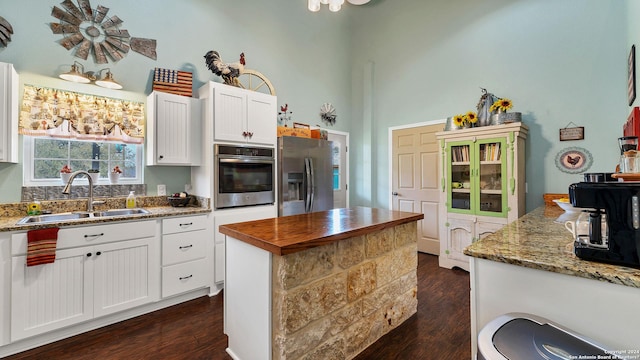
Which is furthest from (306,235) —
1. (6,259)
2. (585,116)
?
(585,116)

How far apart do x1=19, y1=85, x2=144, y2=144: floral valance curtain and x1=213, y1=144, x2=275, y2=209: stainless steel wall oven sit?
0.92 metres

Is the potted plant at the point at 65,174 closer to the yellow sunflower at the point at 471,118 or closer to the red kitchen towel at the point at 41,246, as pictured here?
the red kitchen towel at the point at 41,246

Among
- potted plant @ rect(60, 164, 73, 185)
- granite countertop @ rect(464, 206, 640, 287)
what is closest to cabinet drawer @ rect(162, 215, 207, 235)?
potted plant @ rect(60, 164, 73, 185)

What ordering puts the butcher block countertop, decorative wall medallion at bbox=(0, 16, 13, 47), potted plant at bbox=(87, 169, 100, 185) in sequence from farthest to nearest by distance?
potted plant at bbox=(87, 169, 100, 185) → decorative wall medallion at bbox=(0, 16, 13, 47) → the butcher block countertop

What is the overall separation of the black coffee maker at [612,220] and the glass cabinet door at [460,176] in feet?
8.18

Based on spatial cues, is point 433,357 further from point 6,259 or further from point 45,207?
point 45,207

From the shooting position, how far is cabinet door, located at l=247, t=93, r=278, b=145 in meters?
3.17

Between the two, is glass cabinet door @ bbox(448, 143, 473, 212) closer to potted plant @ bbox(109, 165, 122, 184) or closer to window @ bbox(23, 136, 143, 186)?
window @ bbox(23, 136, 143, 186)

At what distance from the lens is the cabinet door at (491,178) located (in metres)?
3.13

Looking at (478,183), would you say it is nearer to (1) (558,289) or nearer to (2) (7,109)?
(1) (558,289)

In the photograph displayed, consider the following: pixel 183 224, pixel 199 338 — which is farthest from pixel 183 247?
pixel 199 338

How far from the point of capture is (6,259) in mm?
1835

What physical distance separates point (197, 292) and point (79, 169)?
65.7 inches

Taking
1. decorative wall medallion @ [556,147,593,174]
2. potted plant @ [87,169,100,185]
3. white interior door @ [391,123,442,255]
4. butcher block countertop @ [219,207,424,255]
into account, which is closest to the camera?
butcher block countertop @ [219,207,424,255]
